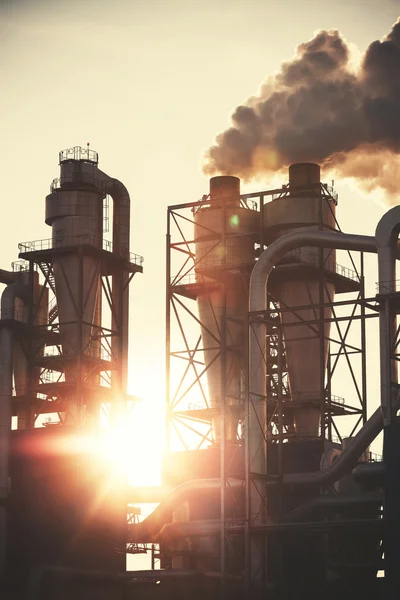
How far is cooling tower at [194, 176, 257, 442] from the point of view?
63.7 m

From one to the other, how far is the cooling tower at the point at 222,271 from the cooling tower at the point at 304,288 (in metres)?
1.39

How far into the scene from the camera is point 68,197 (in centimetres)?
6328

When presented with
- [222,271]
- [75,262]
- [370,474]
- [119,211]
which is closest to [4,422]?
[75,262]

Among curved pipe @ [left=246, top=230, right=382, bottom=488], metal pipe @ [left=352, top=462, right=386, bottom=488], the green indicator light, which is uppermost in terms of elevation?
the green indicator light

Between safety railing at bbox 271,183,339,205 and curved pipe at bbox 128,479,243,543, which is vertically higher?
safety railing at bbox 271,183,339,205

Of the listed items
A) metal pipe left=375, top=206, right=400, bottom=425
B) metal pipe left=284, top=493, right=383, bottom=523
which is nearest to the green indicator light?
metal pipe left=375, top=206, right=400, bottom=425

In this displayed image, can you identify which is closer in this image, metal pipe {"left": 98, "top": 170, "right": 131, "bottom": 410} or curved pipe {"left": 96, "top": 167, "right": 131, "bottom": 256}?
metal pipe {"left": 98, "top": 170, "right": 131, "bottom": 410}

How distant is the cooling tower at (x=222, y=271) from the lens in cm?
6369

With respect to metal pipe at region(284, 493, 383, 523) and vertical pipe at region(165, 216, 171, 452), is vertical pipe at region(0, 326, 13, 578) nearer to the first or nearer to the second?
vertical pipe at region(165, 216, 171, 452)

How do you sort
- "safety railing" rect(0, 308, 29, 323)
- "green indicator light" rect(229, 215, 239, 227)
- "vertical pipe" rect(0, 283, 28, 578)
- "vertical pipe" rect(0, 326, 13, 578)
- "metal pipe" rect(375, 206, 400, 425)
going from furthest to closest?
"green indicator light" rect(229, 215, 239, 227) < "safety railing" rect(0, 308, 29, 323) < "vertical pipe" rect(0, 283, 28, 578) < "vertical pipe" rect(0, 326, 13, 578) < "metal pipe" rect(375, 206, 400, 425)

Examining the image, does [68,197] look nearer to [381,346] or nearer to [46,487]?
[46,487]

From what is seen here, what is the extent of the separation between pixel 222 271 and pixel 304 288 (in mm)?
3587

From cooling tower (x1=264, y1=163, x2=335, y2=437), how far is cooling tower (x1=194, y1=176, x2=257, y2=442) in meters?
1.39

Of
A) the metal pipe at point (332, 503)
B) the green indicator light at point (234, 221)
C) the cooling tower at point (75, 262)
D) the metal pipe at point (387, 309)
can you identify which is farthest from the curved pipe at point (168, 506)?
the green indicator light at point (234, 221)
